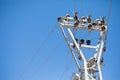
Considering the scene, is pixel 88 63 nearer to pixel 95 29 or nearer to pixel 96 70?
pixel 96 70

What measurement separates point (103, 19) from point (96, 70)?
3297 millimetres

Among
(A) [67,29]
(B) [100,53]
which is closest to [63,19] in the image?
(A) [67,29]

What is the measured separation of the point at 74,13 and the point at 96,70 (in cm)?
367

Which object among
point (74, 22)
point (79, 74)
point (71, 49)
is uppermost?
point (74, 22)

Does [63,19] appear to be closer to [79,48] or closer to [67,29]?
[67,29]

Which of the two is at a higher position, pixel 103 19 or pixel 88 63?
pixel 103 19

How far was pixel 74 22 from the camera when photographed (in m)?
18.2

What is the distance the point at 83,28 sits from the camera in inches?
722

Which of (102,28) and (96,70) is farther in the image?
(102,28)

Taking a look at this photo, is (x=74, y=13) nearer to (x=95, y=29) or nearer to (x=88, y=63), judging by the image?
(x=95, y=29)

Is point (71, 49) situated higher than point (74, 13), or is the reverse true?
point (74, 13)

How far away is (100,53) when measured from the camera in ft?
56.5

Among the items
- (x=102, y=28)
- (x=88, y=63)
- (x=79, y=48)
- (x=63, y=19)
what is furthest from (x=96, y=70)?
(x=63, y=19)

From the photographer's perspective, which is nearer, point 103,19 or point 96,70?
point 96,70
